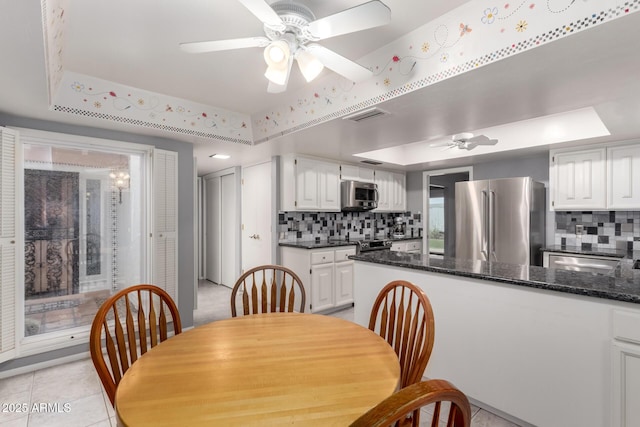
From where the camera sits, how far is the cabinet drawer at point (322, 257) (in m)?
3.74

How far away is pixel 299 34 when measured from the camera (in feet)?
4.83

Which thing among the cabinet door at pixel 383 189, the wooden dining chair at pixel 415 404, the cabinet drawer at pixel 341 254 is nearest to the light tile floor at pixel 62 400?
the wooden dining chair at pixel 415 404

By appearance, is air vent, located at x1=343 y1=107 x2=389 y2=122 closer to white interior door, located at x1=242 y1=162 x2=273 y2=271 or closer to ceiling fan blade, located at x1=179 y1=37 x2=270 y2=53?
ceiling fan blade, located at x1=179 y1=37 x2=270 y2=53

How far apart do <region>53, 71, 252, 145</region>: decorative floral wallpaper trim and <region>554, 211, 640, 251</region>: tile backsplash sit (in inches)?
152

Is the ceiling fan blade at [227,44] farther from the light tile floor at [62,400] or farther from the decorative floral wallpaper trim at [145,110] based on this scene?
the light tile floor at [62,400]

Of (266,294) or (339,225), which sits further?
(339,225)

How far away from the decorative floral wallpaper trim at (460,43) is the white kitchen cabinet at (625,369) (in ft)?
4.23

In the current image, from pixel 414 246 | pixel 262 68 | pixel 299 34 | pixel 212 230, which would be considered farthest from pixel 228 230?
pixel 299 34

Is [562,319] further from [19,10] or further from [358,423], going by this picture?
[19,10]

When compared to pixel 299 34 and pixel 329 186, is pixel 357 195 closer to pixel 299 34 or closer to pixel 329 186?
pixel 329 186

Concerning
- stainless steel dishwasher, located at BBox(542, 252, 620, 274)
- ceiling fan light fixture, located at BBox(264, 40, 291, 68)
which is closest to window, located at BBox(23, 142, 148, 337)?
ceiling fan light fixture, located at BBox(264, 40, 291, 68)

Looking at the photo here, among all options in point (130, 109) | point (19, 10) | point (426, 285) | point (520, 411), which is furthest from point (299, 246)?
point (19, 10)

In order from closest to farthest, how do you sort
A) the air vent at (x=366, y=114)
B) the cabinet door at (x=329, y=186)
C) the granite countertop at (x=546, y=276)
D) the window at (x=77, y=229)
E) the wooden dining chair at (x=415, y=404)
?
the wooden dining chair at (x=415, y=404), the granite countertop at (x=546, y=276), the air vent at (x=366, y=114), the window at (x=77, y=229), the cabinet door at (x=329, y=186)

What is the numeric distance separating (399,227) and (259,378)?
4769 mm
